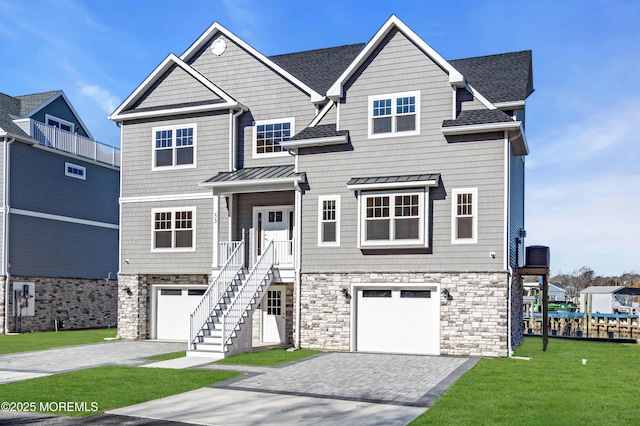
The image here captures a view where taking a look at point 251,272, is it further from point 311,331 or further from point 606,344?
point 606,344

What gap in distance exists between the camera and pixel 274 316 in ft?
76.4

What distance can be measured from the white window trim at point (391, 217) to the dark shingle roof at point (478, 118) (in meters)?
2.25

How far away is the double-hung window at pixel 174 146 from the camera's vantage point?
2434 cm

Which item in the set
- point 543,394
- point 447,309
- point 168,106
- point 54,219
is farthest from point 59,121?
point 543,394

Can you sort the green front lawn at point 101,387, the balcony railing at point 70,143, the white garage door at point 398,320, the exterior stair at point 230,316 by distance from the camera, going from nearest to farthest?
the green front lawn at point 101,387 < the exterior stair at point 230,316 < the white garage door at point 398,320 < the balcony railing at point 70,143

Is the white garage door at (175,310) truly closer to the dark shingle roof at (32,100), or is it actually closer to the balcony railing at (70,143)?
the balcony railing at (70,143)

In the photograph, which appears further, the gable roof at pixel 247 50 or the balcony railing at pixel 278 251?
the gable roof at pixel 247 50

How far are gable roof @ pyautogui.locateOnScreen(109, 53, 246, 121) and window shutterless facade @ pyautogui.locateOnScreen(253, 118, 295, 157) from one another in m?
1.11

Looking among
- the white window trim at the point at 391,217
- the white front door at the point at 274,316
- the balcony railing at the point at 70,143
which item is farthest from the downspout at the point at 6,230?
the white window trim at the point at 391,217

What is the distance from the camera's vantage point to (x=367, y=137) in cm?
2081

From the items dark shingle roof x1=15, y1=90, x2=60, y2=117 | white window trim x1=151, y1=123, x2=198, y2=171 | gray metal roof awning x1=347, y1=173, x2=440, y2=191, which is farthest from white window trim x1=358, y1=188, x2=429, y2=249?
dark shingle roof x1=15, y1=90, x2=60, y2=117

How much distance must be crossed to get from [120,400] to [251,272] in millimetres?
9239

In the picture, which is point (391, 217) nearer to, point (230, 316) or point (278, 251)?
point (278, 251)

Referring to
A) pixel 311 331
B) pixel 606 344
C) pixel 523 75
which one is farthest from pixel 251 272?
pixel 606 344
